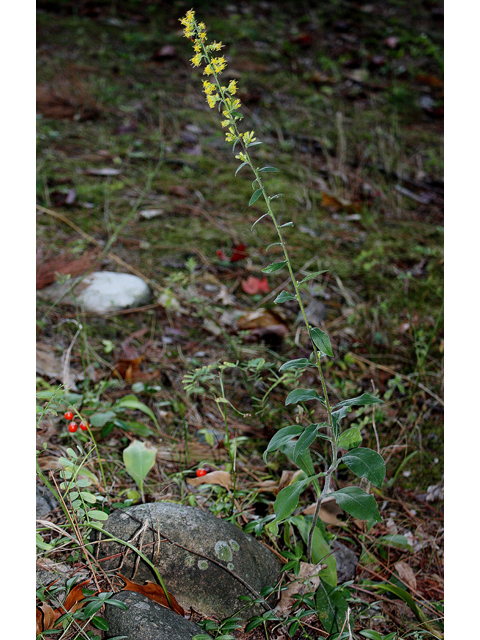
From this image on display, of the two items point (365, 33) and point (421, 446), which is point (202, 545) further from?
point (365, 33)

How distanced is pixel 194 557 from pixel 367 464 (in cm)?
51

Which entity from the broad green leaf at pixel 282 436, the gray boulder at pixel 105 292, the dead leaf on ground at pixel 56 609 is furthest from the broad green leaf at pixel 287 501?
the gray boulder at pixel 105 292

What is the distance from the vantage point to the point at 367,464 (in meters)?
1.03

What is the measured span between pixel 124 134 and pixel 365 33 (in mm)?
3955

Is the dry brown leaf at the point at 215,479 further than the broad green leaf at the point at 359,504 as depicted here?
Yes

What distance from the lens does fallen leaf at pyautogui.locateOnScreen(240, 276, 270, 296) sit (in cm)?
257

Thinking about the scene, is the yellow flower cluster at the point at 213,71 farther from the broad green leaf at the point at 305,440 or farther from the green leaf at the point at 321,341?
the broad green leaf at the point at 305,440

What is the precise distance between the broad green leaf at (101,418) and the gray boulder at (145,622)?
625mm

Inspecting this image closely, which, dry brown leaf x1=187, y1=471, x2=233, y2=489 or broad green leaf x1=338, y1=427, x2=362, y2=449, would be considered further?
dry brown leaf x1=187, y1=471, x2=233, y2=489

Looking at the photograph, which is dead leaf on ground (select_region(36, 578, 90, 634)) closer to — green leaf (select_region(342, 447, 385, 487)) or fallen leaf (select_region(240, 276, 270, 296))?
green leaf (select_region(342, 447, 385, 487))

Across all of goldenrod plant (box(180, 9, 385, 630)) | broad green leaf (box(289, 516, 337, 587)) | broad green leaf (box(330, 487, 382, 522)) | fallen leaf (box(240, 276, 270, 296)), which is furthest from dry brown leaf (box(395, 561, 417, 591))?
fallen leaf (box(240, 276, 270, 296))

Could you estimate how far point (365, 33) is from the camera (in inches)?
235

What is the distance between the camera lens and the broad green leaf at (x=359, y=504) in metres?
1.03

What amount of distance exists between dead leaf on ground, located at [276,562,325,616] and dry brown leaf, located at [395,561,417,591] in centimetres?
31
